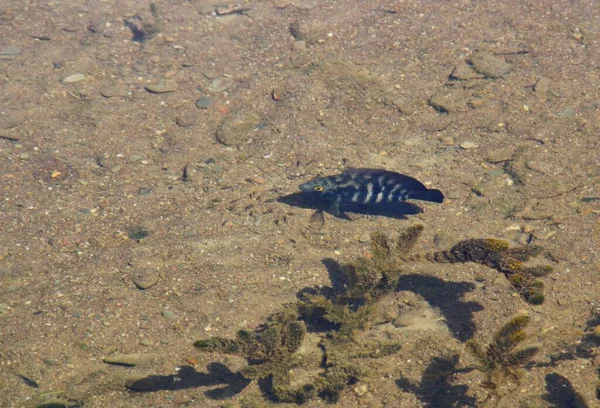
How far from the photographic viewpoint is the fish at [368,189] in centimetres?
598

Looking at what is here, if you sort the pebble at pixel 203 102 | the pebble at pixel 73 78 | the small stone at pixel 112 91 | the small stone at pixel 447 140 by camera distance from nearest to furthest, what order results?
the small stone at pixel 447 140
the pebble at pixel 203 102
the small stone at pixel 112 91
the pebble at pixel 73 78

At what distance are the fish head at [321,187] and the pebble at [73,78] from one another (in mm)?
4378

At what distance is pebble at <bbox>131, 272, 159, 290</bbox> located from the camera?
18.4ft

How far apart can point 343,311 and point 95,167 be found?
3.89 metres

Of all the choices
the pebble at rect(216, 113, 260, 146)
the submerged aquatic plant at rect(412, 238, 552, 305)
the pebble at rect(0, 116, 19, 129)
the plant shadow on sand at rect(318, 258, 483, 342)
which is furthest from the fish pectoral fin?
the pebble at rect(0, 116, 19, 129)

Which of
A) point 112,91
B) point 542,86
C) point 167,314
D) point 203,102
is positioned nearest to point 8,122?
point 112,91

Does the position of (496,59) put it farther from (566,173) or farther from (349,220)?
(349,220)

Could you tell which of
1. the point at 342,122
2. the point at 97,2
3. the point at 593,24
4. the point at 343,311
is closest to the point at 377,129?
the point at 342,122

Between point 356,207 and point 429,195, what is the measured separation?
905 millimetres

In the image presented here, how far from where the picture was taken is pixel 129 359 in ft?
16.2

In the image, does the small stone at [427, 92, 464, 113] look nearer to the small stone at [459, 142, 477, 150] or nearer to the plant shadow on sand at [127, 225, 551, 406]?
the small stone at [459, 142, 477, 150]

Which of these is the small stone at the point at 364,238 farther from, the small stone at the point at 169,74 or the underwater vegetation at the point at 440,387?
the small stone at the point at 169,74

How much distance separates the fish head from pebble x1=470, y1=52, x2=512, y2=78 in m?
3.36

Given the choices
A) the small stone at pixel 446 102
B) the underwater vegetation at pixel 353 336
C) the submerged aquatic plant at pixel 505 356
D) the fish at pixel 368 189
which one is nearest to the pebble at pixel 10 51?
the fish at pixel 368 189
